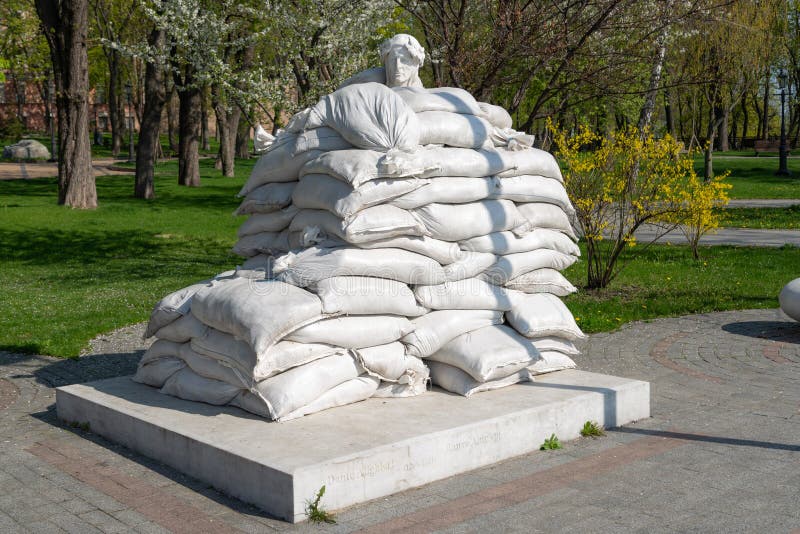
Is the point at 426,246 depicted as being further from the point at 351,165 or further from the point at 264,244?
the point at 264,244

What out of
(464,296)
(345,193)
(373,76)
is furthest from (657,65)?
(345,193)

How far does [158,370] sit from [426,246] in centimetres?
224

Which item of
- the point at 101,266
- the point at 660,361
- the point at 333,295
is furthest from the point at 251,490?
the point at 101,266

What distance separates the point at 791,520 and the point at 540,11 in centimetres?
786

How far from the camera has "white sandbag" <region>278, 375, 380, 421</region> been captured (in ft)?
18.9

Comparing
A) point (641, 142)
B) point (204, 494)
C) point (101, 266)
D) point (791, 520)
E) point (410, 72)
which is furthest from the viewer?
point (101, 266)

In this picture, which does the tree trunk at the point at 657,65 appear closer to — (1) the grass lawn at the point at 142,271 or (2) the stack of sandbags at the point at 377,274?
(1) the grass lawn at the point at 142,271

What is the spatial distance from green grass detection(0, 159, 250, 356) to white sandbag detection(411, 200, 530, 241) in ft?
15.6

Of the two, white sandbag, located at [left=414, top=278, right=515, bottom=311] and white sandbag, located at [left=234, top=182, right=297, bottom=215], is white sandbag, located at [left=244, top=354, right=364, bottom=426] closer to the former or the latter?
white sandbag, located at [left=414, top=278, right=515, bottom=311]

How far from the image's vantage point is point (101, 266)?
16.2m

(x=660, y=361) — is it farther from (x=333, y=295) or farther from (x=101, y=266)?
(x=101, y=266)

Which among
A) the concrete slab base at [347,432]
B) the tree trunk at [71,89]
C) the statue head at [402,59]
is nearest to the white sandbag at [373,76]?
the statue head at [402,59]

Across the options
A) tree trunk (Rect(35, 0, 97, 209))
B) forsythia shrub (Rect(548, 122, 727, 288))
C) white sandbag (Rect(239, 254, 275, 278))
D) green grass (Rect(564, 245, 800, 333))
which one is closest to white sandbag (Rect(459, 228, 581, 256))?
white sandbag (Rect(239, 254, 275, 278))

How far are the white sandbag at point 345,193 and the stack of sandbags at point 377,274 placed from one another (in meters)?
0.01
